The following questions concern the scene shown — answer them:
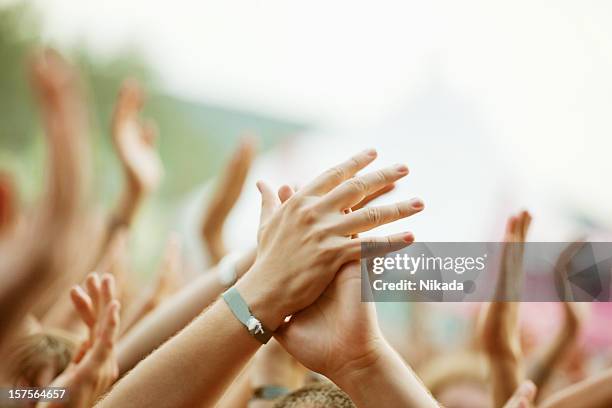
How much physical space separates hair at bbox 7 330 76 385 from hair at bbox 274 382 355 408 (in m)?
0.49

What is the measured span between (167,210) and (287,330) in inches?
387

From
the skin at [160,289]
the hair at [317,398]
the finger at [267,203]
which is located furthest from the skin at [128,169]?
the finger at [267,203]

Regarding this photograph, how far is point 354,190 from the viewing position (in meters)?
0.80

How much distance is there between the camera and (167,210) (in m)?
10.4

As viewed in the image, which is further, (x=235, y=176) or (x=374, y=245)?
(x=235, y=176)

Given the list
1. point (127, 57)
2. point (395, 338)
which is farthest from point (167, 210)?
point (395, 338)

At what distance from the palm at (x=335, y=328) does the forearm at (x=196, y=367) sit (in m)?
0.07

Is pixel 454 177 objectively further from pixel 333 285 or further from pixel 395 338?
pixel 333 285

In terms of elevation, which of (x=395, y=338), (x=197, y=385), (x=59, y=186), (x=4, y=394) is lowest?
(x=395, y=338)

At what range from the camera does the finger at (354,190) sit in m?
0.80

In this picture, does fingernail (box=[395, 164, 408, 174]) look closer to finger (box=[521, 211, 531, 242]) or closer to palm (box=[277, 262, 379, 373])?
palm (box=[277, 262, 379, 373])

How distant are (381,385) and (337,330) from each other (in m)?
0.09

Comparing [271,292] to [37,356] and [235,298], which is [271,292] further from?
[37,356]

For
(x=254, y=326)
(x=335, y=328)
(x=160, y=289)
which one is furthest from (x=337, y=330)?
(x=160, y=289)
